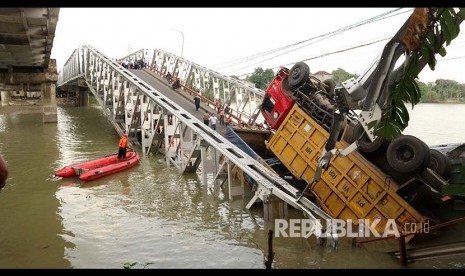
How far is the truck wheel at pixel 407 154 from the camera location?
8266mm

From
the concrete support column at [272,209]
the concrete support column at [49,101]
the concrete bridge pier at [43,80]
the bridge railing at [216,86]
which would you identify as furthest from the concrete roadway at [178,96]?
the concrete support column at [272,209]

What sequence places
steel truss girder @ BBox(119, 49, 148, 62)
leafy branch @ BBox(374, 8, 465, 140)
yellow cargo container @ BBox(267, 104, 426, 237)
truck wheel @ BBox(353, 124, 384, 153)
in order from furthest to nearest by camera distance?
steel truss girder @ BBox(119, 49, 148, 62), truck wheel @ BBox(353, 124, 384, 153), yellow cargo container @ BBox(267, 104, 426, 237), leafy branch @ BBox(374, 8, 465, 140)

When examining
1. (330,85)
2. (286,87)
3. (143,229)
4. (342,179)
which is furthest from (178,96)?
(342,179)

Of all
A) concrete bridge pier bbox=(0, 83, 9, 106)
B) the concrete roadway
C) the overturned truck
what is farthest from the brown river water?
concrete bridge pier bbox=(0, 83, 9, 106)

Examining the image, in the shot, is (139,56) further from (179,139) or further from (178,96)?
(179,139)

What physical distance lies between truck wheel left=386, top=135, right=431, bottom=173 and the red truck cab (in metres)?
3.85

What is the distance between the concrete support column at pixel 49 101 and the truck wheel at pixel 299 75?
23.9m

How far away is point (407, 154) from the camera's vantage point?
8.49m

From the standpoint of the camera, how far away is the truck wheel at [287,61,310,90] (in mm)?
11820

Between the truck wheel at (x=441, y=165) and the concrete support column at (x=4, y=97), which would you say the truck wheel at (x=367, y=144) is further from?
the concrete support column at (x=4, y=97)

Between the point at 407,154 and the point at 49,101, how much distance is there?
28551 millimetres

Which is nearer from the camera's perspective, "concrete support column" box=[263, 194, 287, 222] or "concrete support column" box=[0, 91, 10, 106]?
"concrete support column" box=[263, 194, 287, 222]

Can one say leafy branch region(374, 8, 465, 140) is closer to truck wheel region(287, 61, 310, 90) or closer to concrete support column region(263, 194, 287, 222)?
concrete support column region(263, 194, 287, 222)

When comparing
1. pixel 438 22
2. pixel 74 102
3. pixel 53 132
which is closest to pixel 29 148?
pixel 53 132
